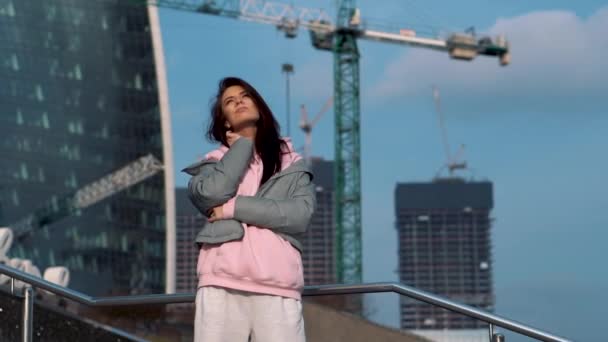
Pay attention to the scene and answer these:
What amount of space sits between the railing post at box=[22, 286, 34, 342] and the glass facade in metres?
62.2

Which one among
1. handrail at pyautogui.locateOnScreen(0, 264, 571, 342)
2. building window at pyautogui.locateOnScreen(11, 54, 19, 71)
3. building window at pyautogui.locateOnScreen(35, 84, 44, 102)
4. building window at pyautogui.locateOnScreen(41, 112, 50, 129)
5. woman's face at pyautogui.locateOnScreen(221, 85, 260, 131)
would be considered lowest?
handrail at pyautogui.locateOnScreen(0, 264, 571, 342)

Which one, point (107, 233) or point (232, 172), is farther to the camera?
point (107, 233)

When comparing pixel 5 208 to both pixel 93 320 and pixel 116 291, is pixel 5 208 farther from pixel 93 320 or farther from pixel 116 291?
pixel 93 320

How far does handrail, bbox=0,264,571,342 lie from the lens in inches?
213

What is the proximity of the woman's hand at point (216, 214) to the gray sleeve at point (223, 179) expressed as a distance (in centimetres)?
2

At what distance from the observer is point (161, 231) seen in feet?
259

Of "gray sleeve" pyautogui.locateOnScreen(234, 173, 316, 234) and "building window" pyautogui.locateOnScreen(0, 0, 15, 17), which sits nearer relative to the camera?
"gray sleeve" pyautogui.locateOnScreen(234, 173, 316, 234)

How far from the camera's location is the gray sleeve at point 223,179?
450 cm

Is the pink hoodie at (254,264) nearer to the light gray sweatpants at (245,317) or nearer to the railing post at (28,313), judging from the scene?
the light gray sweatpants at (245,317)

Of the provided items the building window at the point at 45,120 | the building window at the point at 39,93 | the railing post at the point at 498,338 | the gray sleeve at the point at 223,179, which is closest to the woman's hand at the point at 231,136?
the gray sleeve at the point at 223,179

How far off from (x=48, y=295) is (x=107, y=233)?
228ft

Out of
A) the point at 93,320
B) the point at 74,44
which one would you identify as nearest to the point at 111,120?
the point at 74,44

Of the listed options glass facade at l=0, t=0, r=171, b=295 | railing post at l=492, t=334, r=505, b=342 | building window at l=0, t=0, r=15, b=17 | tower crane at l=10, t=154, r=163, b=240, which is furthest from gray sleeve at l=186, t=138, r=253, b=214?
building window at l=0, t=0, r=15, b=17

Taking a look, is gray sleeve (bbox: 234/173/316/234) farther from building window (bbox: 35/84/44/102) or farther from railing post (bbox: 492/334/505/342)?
building window (bbox: 35/84/44/102)
